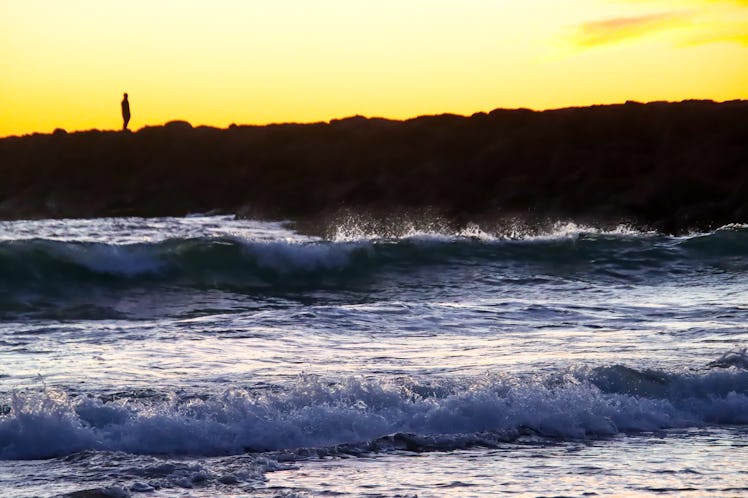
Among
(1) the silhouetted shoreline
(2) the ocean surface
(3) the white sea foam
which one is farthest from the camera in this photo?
(1) the silhouetted shoreline

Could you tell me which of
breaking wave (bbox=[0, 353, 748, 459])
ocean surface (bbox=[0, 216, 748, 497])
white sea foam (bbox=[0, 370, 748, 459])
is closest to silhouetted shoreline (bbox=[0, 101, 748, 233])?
ocean surface (bbox=[0, 216, 748, 497])

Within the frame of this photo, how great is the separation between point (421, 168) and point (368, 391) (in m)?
36.9

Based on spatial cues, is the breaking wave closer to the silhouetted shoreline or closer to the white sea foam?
the white sea foam

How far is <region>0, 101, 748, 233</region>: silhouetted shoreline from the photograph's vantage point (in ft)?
120

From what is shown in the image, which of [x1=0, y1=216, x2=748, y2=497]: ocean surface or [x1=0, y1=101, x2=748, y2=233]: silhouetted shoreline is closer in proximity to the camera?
[x1=0, y1=216, x2=748, y2=497]: ocean surface

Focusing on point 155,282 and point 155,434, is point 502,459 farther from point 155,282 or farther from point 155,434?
point 155,282

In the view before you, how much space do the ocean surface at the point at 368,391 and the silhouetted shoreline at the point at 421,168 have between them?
786 inches

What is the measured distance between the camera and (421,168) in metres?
44.4

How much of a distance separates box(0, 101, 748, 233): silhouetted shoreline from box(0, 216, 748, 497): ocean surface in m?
20.0

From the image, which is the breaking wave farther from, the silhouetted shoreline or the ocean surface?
the silhouetted shoreline

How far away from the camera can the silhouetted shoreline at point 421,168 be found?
120ft

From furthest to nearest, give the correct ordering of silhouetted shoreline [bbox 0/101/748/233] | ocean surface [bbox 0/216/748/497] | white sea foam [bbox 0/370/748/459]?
silhouetted shoreline [bbox 0/101/748/233] → white sea foam [bbox 0/370/748/459] → ocean surface [bbox 0/216/748/497]

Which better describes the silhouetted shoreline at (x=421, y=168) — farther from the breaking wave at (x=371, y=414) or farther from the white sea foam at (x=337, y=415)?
the white sea foam at (x=337, y=415)

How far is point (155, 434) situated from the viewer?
23.3 feet
